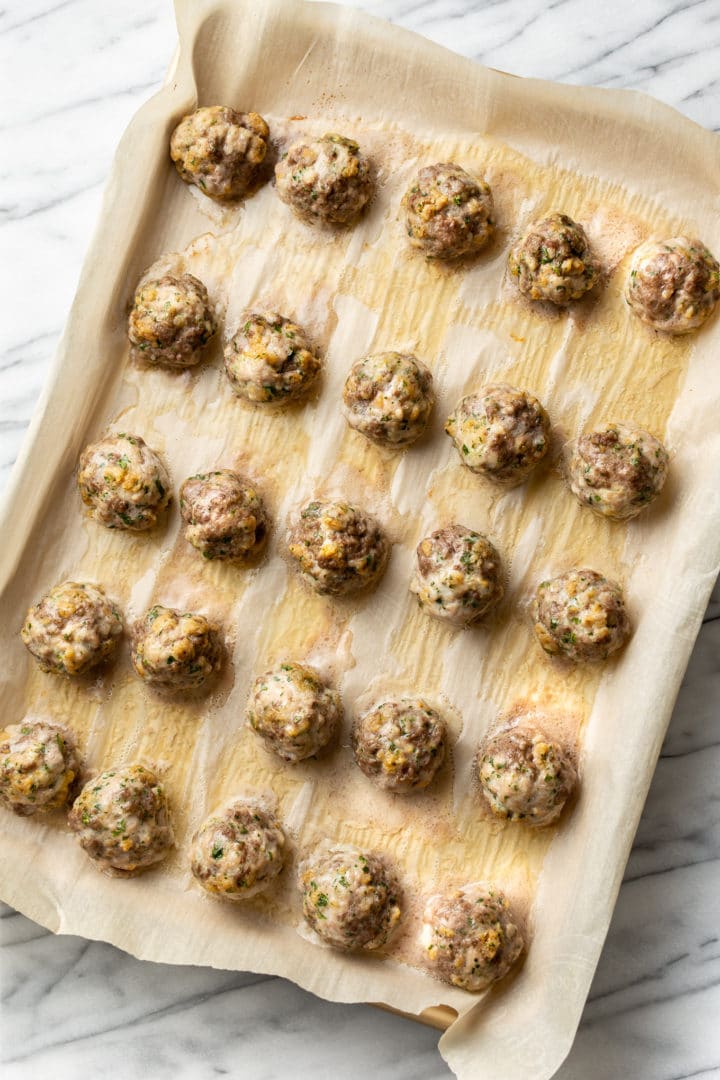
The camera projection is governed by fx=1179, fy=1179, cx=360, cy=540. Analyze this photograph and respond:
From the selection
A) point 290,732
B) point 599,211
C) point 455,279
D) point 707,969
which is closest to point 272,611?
point 290,732

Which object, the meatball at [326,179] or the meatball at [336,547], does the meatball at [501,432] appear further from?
the meatball at [326,179]

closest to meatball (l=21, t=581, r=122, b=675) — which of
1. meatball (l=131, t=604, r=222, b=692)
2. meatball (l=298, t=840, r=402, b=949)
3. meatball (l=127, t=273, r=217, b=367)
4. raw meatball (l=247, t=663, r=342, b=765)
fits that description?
meatball (l=131, t=604, r=222, b=692)

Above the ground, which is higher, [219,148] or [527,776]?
[219,148]

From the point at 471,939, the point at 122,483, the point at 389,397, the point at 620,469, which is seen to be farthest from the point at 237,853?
the point at 620,469

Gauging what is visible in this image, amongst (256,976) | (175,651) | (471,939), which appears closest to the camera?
(471,939)

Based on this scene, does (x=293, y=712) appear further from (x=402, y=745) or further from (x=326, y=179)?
(x=326, y=179)

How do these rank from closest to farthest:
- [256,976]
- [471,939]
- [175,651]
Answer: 1. [471,939]
2. [175,651]
3. [256,976]
